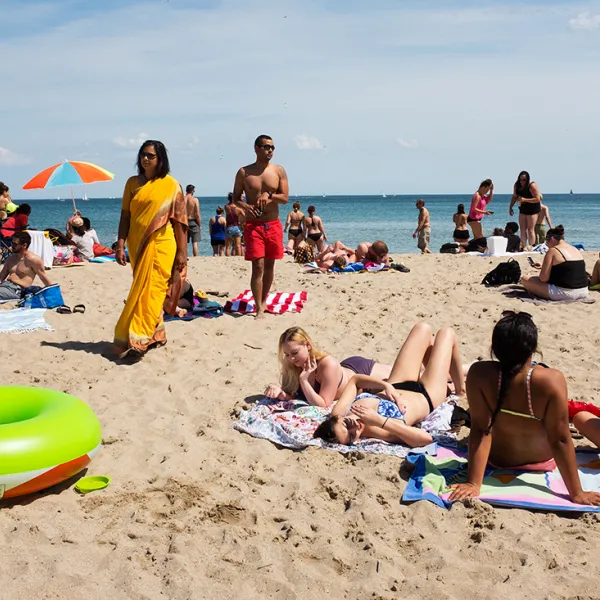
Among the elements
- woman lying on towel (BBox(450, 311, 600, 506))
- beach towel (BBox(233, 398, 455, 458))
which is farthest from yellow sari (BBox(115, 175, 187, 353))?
woman lying on towel (BBox(450, 311, 600, 506))

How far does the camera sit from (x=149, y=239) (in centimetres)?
631

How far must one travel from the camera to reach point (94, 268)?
1202 cm

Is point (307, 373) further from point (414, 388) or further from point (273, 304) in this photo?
point (273, 304)

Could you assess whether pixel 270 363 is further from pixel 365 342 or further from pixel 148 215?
pixel 148 215

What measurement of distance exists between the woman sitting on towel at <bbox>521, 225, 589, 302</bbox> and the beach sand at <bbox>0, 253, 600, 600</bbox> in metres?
2.61

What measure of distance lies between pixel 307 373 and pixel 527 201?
9.82 meters

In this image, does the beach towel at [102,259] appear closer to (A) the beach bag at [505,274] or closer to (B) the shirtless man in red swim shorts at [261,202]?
(B) the shirtless man in red swim shorts at [261,202]

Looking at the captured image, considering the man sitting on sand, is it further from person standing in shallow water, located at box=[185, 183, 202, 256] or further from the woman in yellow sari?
person standing in shallow water, located at box=[185, 183, 202, 256]

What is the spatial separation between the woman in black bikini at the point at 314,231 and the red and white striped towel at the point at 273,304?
21.1 ft

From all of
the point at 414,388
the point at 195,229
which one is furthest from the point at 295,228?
the point at 414,388

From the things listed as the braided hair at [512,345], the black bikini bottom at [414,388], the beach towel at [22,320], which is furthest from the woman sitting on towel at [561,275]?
the beach towel at [22,320]

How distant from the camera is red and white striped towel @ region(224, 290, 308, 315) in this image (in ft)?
27.7

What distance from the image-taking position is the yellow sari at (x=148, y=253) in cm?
629

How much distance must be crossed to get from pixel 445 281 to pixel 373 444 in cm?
643
